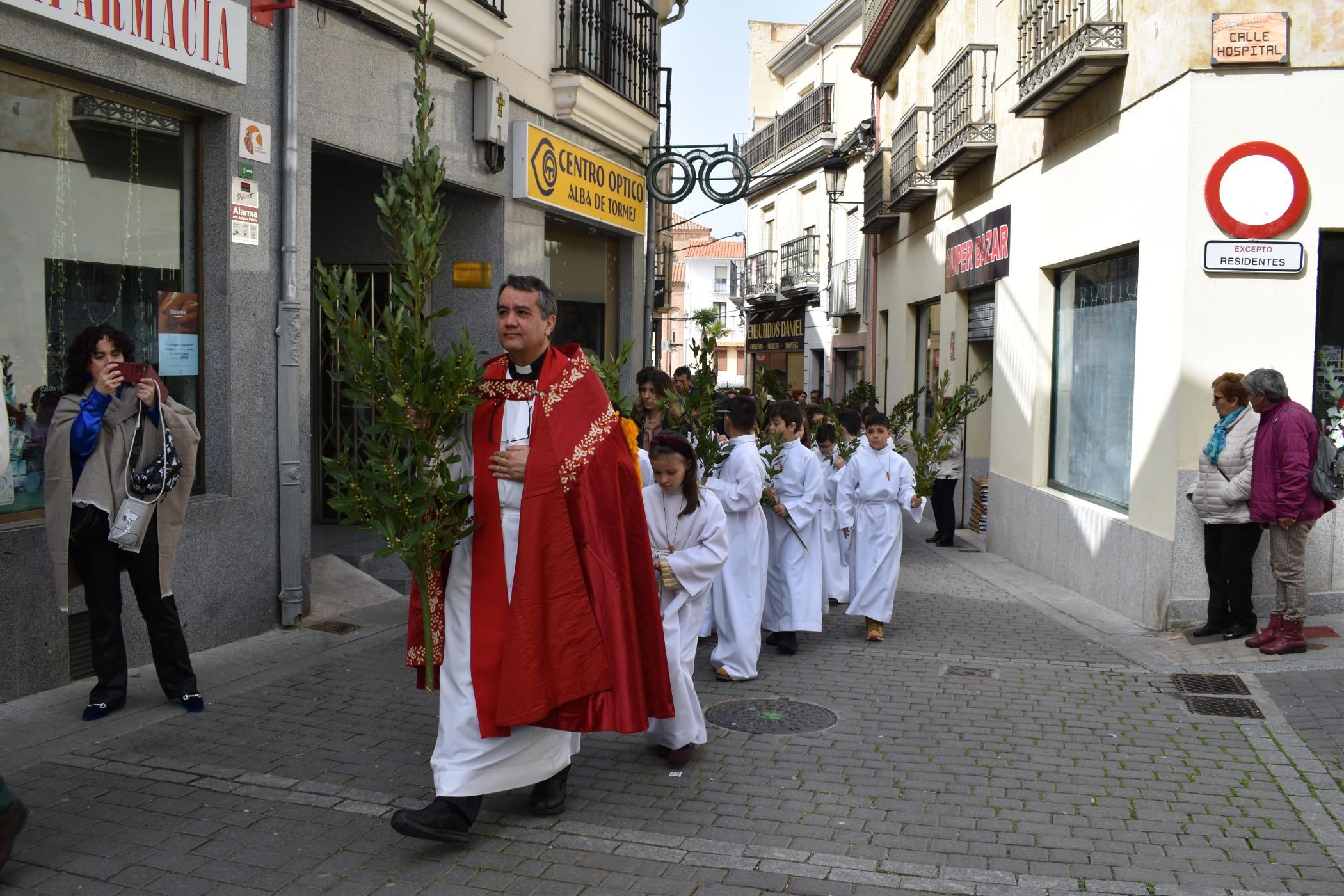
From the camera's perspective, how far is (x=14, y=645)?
5.98 metres

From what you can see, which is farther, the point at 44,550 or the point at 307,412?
the point at 307,412

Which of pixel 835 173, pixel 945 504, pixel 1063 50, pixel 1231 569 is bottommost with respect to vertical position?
pixel 945 504

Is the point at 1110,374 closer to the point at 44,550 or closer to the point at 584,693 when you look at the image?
the point at 584,693

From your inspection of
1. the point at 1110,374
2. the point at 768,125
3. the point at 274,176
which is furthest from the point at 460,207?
the point at 768,125

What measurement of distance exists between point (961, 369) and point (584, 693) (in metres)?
11.4

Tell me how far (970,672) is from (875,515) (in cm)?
168

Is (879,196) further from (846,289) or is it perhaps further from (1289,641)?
(1289,641)

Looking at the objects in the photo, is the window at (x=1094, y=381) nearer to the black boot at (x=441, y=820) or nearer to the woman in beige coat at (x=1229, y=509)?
the woman in beige coat at (x=1229, y=509)

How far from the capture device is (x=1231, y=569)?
25.8 feet

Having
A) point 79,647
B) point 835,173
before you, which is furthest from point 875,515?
point 835,173

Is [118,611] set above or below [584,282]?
below

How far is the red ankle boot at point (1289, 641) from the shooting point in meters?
7.48

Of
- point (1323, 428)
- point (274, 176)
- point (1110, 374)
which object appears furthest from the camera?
point (1110, 374)

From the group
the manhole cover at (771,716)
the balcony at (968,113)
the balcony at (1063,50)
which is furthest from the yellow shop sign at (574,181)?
the manhole cover at (771,716)
